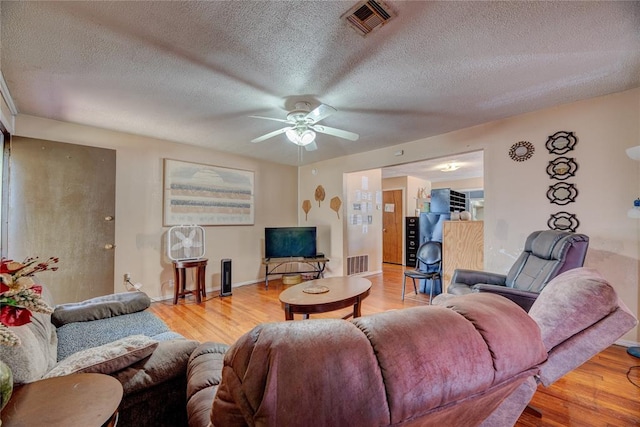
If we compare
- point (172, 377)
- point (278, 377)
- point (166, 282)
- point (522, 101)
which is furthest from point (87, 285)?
point (522, 101)

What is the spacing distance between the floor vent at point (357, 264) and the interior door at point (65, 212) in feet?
11.8

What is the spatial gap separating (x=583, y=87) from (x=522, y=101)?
42cm

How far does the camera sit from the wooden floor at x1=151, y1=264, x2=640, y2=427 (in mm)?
1569

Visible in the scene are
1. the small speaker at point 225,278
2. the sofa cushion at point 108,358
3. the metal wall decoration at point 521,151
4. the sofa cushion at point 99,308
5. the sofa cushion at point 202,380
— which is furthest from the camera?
the small speaker at point 225,278

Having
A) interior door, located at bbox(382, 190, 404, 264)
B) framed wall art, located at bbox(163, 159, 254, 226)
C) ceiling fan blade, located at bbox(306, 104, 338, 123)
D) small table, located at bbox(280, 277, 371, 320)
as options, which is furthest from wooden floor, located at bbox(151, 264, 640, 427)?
interior door, located at bbox(382, 190, 404, 264)

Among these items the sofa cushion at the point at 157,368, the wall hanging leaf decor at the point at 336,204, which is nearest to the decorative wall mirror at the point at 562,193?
the wall hanging leaf decor at the point at 336,204

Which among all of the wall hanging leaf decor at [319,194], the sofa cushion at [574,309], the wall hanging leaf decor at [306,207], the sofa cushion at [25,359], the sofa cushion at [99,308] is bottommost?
the sofa cushion at [99,308]

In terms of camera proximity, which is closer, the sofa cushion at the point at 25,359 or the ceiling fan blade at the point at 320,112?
the sofa cushion at the point at 25,359

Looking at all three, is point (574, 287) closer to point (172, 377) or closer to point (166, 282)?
point (172, 377)

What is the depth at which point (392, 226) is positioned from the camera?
23.3ft

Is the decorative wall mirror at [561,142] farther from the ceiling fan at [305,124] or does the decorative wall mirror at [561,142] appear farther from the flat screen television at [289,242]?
the flat screen television at [289,242]

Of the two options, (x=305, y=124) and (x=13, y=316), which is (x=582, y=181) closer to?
(x=305, y=124)

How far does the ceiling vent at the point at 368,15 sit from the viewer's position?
4.62ft

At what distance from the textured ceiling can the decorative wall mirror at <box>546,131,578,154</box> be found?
348 millimetres
